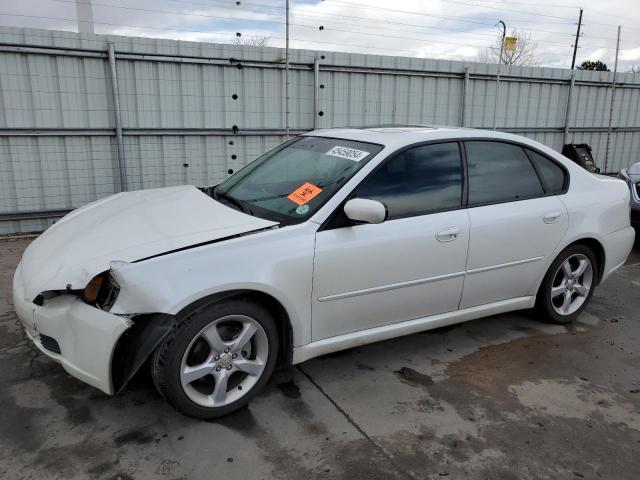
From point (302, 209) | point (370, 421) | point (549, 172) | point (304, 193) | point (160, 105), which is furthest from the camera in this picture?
point (160, 105)

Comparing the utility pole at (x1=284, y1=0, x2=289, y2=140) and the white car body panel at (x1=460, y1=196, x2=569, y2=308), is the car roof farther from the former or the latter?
the utility pole at (x1=284, y1=0, x2=289, y2=140)

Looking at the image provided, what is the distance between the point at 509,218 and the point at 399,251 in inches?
38.8

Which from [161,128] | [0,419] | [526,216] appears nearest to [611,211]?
[526,216]

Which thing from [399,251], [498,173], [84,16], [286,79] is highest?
[84,16]

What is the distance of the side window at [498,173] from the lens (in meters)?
3.65

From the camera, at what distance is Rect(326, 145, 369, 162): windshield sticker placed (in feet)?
11.0

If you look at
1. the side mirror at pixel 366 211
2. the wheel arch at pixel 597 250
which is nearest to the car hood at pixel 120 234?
the side mirror at pixel 366 211

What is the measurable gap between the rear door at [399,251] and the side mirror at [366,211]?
0.10 meters

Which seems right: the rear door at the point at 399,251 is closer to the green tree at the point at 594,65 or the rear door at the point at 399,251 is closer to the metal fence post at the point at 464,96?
the metal fence post at the point at 464,96

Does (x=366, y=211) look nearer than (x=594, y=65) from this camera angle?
Yes

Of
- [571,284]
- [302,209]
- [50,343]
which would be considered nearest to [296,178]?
[302,209]

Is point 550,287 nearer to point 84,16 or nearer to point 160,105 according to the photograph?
point 160,105

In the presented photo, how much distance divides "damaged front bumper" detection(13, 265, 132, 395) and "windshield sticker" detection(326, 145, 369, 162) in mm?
1706

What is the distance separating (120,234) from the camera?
297 centimetres
